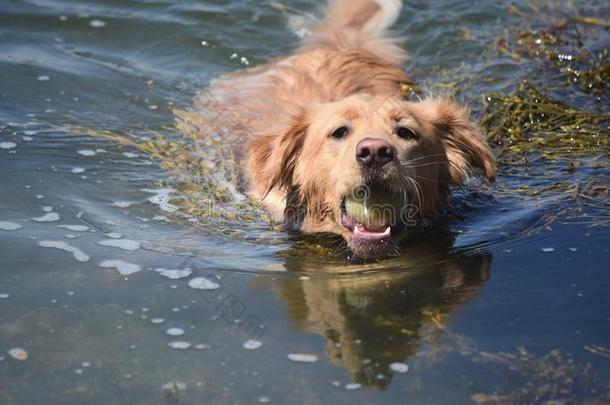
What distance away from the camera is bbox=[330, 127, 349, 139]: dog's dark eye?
519 centimetres

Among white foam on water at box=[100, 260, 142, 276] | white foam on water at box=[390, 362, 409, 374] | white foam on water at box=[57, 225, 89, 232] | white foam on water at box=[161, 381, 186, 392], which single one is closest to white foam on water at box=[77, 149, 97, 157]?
white foam on water at box=[57, 225, 89, 232]

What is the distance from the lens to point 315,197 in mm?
5387

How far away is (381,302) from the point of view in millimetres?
4371

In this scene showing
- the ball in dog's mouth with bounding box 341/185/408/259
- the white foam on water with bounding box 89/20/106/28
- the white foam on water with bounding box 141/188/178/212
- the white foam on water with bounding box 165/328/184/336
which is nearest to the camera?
the white foam on water with bounding box 165/328/184/336

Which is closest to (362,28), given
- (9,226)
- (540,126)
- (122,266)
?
(540,126)

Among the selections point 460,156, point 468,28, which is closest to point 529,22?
point 468,28

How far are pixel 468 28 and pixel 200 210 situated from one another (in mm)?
4426

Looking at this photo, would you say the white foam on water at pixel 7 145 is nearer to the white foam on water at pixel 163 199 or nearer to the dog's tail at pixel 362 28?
the white foam on water at pixel 163 199

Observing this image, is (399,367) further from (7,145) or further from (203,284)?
(7,145)

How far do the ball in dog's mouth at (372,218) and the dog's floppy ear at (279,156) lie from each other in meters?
0.62

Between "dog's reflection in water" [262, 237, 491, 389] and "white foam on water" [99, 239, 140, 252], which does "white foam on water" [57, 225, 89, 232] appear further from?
"dog's reflection in water" [262, 237, 491, 389]

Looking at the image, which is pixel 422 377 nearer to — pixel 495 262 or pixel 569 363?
pixel 569 363

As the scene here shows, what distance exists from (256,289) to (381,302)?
60cm

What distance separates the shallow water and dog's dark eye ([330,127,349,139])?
1.99 feet
